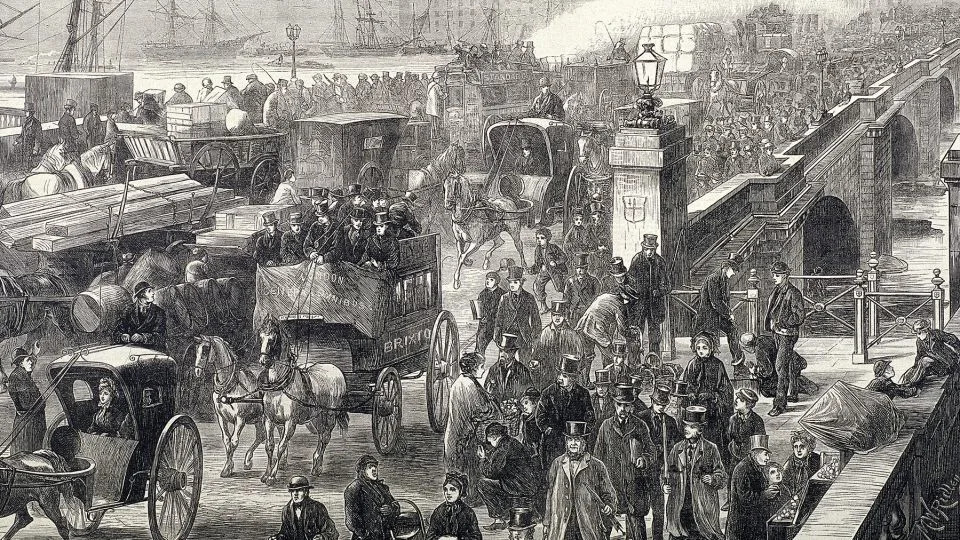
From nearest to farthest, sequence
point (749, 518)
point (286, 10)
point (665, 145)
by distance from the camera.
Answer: point (749, 518)
point (665, 145)
point (286, 10)

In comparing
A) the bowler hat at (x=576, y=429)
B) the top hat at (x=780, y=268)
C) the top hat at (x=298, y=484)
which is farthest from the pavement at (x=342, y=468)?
the bowler hat at (x=576, y=429)

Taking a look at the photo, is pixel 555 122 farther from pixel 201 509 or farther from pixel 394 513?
pixel 201 509

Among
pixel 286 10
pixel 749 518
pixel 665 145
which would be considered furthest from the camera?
pixel 286 10

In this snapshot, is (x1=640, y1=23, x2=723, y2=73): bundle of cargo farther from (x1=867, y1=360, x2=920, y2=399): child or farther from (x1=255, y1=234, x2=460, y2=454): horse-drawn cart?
(x1=867, y1=360, x2=920, y2=399): child

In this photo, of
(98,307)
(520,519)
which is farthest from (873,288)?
(98,307)

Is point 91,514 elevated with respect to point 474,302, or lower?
lower

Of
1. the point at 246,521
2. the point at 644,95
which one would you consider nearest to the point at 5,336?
the point at 246,521

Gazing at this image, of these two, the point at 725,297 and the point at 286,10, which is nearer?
the point at 725,297
